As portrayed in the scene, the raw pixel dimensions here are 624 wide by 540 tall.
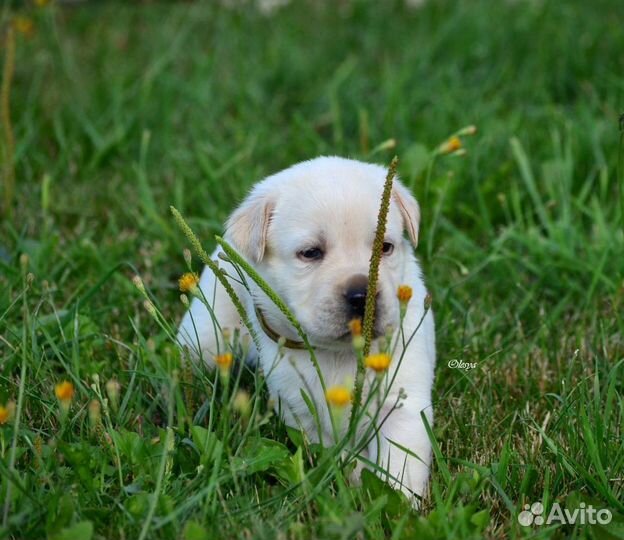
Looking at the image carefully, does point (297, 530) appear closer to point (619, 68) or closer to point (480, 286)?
point (480, 286)

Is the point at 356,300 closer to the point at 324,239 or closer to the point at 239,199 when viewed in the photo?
the point at 324,239

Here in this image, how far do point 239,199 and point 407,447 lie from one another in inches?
85.9

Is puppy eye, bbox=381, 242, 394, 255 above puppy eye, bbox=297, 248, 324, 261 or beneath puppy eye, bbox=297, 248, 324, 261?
beneath

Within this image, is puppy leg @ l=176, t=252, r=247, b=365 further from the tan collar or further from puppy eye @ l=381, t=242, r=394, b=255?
puppy eye @ l=381, t=242, r=394, b=255

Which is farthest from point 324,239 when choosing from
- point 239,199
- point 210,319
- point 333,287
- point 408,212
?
point 239,199

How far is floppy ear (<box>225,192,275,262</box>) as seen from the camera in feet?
9.96

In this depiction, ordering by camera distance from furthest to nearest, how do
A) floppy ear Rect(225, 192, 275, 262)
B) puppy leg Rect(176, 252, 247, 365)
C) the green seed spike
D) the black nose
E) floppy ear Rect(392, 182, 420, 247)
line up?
puppy leg Rect(176, 252, 247, 365) → floppy ear Rect(392, 182, 420, 247) → floppy ear Rect(225, 192, 275, 262) → the black nose → the green seed spike

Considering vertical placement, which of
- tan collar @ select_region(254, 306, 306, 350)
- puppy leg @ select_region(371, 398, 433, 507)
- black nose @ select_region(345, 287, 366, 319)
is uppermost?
black nose @ select_region(345, 287, 366, 319)

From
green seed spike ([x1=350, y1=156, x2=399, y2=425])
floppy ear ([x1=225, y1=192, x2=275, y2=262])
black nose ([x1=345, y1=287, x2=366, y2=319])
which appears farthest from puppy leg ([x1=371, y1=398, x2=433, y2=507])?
floppy ear ([x1=225, y1=192, x2=275, y2=262])

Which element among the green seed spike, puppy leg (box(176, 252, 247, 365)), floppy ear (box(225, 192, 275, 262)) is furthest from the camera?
puppy leg (box(176, 252, 247, 365))

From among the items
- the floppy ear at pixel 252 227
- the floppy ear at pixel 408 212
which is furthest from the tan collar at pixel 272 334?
the floppy ear at pixel 408 212

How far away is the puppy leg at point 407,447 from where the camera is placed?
2775 millimetres

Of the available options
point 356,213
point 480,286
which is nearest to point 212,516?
point 356,213

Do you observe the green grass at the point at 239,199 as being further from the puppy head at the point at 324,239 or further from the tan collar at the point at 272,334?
the puppy head at the point at 324,239
